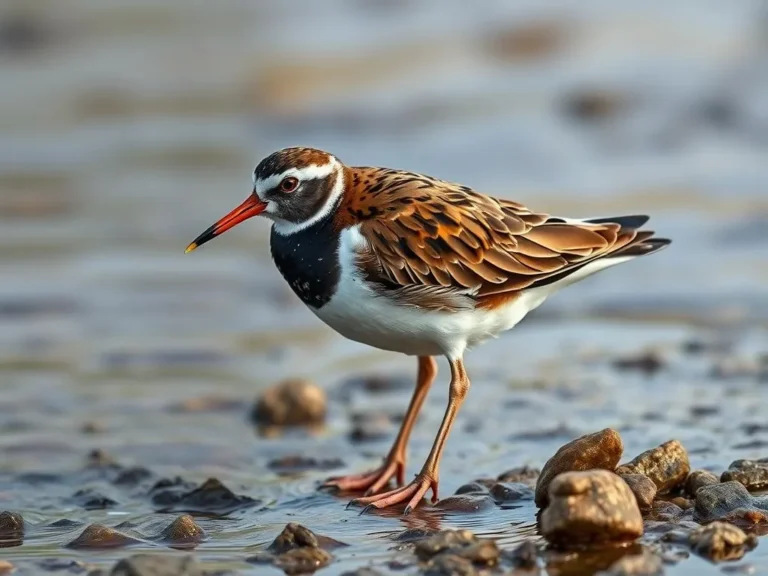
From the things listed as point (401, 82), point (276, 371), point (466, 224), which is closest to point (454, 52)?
point (401, 82)

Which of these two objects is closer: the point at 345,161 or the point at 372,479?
→ the point at 372,479

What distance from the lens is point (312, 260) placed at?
22.8 ft

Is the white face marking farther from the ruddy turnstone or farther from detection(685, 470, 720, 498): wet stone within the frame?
detection(685, 470, 720, 498): wet stone

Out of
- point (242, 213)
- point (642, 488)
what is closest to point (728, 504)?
point (642, 488)

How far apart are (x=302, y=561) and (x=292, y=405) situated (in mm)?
2890

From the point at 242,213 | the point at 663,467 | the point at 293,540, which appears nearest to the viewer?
the point at 293,540

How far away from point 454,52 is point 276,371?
11.8 metres

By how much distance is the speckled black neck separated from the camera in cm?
687

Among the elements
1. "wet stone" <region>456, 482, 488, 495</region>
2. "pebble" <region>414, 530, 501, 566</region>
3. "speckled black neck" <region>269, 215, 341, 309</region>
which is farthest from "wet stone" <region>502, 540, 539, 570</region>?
"speckled black neck" <region>269, 215, 341, 309</region>

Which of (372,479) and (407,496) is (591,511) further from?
(372,479)

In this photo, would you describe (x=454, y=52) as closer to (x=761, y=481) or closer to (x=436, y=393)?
(x=436, y=393)

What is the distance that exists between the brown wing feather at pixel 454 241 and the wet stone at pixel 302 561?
168cm

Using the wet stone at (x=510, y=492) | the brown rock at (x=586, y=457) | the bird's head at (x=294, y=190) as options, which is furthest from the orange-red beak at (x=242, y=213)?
the brown rock at (x=586, y=457)

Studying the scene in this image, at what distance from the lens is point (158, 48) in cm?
2102
